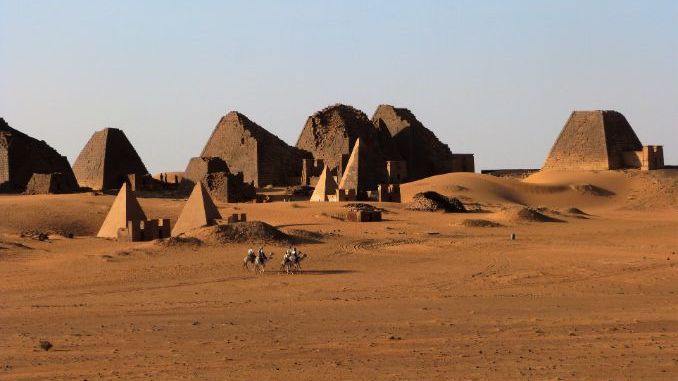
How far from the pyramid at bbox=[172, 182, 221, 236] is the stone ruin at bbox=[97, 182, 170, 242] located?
1.26ft

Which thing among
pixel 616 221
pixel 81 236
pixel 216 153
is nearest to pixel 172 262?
pixel 81 236

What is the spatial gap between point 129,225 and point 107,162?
21.3 m

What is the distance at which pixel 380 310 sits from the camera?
14.1 meters

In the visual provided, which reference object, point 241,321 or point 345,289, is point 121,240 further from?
point 241,321

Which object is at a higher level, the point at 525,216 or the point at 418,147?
the point at 418,147

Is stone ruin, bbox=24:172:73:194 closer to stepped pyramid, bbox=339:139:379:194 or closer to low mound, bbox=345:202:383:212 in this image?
stepped pyramid, bbox=339:139:379:194

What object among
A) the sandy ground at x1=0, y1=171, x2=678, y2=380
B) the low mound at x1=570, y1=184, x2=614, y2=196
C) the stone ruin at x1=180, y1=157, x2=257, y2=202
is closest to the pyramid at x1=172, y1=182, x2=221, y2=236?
the sandy ground at x1=0, y1=171, x2=678, y2=380

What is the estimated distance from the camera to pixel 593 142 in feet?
174

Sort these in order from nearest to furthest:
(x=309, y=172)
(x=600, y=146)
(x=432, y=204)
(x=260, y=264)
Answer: (x=260, y=264) < (x=432, y=204) < (x=309, y=172) < (x=600, y=146)

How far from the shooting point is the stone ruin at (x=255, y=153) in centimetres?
5141

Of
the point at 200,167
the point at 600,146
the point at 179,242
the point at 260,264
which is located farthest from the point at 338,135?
the point at 260,264

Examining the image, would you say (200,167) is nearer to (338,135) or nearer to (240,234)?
(338,135)

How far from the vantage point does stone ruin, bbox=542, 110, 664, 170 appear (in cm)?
5262

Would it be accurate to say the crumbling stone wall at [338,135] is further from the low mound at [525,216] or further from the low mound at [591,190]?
the low mound at [525,216]
